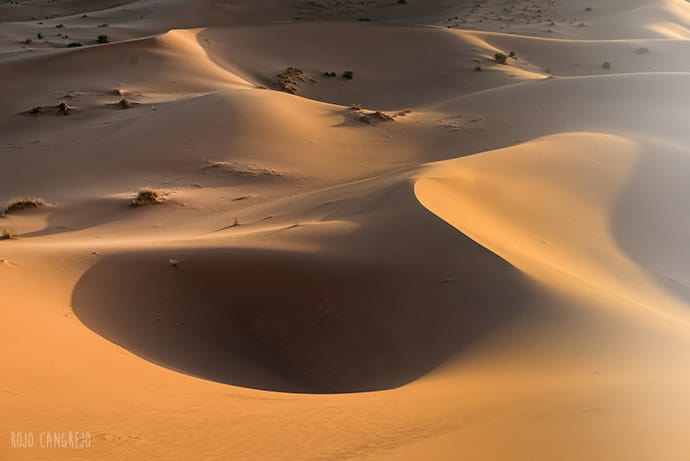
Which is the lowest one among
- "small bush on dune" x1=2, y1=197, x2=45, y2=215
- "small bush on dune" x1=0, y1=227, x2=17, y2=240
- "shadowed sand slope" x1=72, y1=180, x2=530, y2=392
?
"small bush on dune" x1=2, y1=197, x2=45, y2=215

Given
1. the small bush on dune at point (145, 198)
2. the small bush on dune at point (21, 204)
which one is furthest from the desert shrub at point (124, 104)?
the small bush on dune at point (145, 198)

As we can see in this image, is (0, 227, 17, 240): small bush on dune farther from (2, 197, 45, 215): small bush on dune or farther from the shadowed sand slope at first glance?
the shadowed sand slope

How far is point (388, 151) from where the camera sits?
640 inches

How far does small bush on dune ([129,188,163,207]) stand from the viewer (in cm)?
1205

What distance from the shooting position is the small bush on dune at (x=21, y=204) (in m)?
11.8

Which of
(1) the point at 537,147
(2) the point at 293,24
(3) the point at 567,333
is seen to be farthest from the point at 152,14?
(3) the point at 567,333

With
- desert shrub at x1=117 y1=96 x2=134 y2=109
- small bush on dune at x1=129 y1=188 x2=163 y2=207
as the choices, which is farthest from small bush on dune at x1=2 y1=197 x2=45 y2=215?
desert shrub at x1=117 y1=96 x2=134 y2=109

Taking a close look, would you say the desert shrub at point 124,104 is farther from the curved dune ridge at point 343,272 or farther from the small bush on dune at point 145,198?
the small bush on dune at point 145,198

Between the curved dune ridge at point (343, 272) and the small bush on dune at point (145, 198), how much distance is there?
16 cm

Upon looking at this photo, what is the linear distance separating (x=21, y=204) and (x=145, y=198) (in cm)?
223

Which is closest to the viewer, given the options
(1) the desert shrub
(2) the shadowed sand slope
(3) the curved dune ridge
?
(3) the curved dune ridge

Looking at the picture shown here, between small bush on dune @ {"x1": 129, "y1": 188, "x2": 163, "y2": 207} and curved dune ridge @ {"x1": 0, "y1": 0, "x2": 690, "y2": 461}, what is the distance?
0.16m

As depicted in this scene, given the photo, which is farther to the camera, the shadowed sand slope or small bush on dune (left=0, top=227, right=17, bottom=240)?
small bush on dune (left=0, top=227, right=17, bottom=240)

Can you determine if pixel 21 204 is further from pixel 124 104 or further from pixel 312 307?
pixel 124 104
